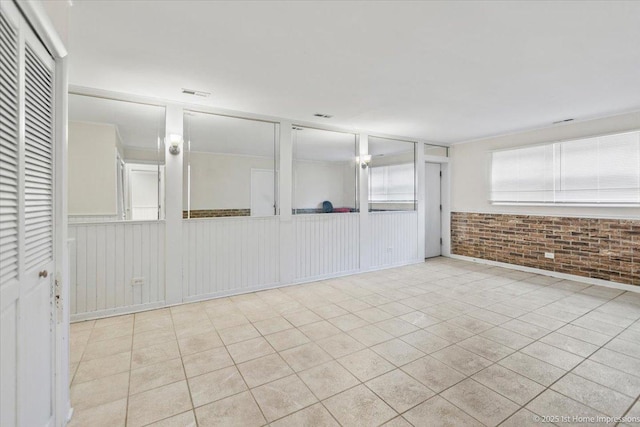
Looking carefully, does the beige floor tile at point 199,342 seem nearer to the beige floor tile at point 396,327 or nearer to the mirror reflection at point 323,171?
the beige floor tile at point 396,327

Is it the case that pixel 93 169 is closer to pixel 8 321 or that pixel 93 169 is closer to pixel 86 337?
pixel 86 337

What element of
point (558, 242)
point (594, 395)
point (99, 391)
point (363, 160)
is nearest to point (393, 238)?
point (363, 160)

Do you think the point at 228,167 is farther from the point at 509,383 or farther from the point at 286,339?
the point at 509,383

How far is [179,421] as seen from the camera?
1.88m

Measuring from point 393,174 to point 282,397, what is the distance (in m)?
4.94

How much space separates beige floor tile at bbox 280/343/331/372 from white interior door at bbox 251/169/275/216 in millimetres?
2186

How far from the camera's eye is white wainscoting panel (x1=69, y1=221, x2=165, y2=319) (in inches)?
133

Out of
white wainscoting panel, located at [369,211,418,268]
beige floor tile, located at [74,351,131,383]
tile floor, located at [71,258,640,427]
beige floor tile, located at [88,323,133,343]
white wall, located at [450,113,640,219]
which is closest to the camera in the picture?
tile floor, located at [71,258,640,427]

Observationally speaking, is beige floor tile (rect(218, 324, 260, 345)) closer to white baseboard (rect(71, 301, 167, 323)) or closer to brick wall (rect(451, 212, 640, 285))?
white baseboard (rect(71, 301, 167, 323))

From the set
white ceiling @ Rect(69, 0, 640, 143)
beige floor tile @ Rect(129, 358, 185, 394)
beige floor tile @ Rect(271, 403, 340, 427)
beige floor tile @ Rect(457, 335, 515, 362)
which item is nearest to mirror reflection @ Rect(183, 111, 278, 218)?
white ceiling @ Rect(69, 0, 640, 143)

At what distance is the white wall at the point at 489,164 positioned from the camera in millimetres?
4504

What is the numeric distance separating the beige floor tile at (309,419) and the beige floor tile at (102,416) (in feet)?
3.21

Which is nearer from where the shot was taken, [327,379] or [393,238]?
[327,379]

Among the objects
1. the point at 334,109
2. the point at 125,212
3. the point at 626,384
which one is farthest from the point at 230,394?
the point at 334,109
